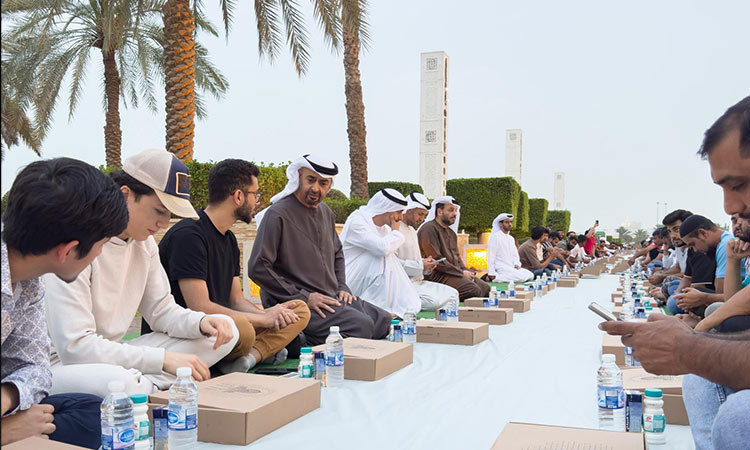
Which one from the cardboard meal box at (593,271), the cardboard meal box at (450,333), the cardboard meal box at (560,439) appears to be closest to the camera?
the cardboard meal box at (560,439)

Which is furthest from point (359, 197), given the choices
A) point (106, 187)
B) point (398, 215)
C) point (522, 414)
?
point (106, 187)

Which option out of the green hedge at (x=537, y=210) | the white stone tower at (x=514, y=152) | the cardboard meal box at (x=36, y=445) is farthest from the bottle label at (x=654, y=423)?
the white stone tower at (x=514, y=152)

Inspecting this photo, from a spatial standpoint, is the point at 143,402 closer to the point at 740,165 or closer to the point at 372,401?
the point at 372,401

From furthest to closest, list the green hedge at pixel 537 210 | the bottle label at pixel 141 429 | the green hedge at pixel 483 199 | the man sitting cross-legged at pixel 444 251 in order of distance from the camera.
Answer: the green hedge at pixel 537 210, the green hedge at pixel 483 199, the man sitting cross-legged at pixel 444 251, the bottle label at pixel 141 429

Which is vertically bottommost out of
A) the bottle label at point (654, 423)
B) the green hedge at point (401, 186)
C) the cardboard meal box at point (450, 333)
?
the cardboard meal box at point (450, 333)

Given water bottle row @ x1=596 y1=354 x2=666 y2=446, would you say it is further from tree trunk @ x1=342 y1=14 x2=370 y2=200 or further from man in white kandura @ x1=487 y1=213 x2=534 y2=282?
tree trunk @ x1=342 y1=14 x2=370 y2=200

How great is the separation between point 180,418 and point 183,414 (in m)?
0.01

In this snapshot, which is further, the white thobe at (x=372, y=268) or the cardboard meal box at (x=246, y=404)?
the white thobe at (x=372, y=268)

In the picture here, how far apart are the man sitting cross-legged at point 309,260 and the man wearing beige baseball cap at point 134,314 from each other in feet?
3.74

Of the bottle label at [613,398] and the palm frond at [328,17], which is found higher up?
the palm frond at [328,17]

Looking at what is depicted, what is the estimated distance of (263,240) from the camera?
4.28 metres

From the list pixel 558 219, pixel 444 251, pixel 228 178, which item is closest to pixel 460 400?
pixel 228 178

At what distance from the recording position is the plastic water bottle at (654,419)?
6.91 ft

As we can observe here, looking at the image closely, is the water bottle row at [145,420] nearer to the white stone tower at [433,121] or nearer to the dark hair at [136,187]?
the dark hair at [136,187]
